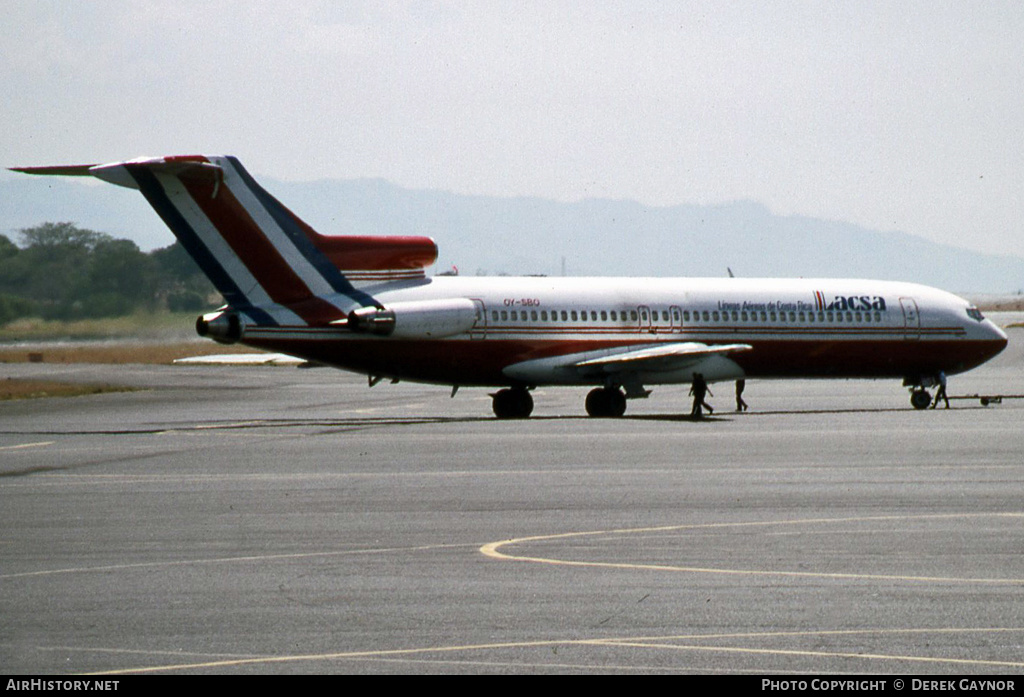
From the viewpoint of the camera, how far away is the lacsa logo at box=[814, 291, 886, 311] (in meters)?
44.8

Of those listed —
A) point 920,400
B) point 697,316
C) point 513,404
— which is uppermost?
point 697,316

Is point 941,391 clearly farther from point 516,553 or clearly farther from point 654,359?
point 516,553

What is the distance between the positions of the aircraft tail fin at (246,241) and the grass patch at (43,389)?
63.6 ft

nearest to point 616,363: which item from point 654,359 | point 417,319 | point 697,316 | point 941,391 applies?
point 654,359

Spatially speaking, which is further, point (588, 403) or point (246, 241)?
point (588, 403)

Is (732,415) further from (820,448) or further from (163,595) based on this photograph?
(163,595)

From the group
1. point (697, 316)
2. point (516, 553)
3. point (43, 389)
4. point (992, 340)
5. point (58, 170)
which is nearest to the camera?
point (516, 553)

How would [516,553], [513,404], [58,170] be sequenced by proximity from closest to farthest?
1. [516,553]
2. [58,170]
3. [513,404]

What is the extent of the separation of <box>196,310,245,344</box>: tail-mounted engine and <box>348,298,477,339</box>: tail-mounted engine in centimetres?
286

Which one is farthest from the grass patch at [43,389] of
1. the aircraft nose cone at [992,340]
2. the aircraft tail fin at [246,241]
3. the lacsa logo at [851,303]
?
the aircraft nose cone at [992,340]

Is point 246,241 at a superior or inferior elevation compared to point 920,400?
superior

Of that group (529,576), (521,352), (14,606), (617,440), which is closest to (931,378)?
(521,352)

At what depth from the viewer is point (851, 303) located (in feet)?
148

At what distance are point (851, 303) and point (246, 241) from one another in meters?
19.2
